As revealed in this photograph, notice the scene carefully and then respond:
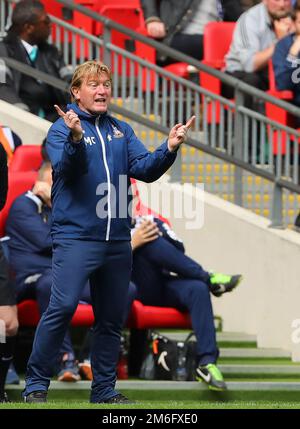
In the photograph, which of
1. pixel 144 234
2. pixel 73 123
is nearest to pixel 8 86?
pixel 144 234

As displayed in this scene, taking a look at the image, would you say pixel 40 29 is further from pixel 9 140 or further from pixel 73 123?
pixel 73 123

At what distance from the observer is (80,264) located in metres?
8.62

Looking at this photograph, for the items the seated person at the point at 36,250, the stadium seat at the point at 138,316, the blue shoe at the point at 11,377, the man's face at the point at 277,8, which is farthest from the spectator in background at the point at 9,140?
the man's face at the point at 277,8

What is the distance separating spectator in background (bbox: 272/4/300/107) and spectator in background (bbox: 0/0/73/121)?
192 centimetres

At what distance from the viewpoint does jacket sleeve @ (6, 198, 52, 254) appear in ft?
34.2

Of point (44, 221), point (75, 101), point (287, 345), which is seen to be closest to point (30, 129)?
point (44, 221)

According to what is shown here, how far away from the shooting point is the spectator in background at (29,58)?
12664 mm

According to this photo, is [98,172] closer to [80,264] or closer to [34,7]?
[80,264]

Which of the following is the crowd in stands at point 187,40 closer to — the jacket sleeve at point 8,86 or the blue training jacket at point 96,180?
the jacket sleeve at point 8,86

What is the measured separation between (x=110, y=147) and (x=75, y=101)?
0.36 meters

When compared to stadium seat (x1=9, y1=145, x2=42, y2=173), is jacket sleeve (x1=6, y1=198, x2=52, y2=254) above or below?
below

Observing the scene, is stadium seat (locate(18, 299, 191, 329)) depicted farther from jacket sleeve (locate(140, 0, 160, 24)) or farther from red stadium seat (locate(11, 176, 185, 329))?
jacket sleeve (locate(140, 0, 160, 24))

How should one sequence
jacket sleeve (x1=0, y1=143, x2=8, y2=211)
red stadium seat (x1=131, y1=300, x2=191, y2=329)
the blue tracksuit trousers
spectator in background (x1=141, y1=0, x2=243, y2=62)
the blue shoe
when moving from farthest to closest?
spectator in background (x1=141, y1=0, x2=243, y2=62), red stadium seat (x1=131, y1=300, x2=191, y2=329), the blue shoe, jacket sleeve (x1=0, y1=143, x2=8, y2=211), the blue tracksuit trousers

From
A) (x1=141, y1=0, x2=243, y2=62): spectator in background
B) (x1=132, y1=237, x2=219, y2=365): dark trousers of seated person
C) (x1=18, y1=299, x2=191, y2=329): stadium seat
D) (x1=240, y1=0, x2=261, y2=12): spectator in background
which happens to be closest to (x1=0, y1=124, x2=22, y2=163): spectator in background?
(x1=132, y1=237, x2=219, y2=365): dark trousers of seated person
